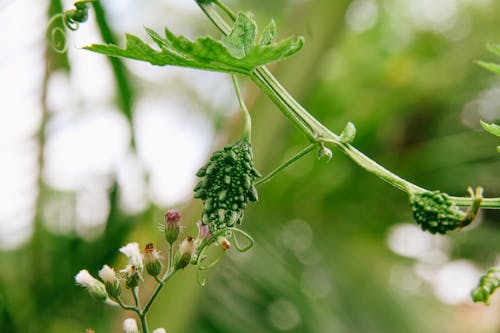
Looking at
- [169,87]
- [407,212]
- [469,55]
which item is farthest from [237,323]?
[169,87]

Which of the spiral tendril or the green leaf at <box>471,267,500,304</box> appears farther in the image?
the spiral tendril

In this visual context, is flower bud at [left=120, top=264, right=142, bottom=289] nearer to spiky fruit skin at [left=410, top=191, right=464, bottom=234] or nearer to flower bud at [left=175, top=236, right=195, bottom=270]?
flower bud at [left=175, top=236, right=195, bottom=270]

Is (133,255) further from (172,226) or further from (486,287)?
(486,287)

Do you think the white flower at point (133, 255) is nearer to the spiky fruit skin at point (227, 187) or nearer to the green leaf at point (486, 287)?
the spiky fruit skin at point (227, 187)

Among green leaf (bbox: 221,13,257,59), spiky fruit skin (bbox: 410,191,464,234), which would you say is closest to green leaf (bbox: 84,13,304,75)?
green leaf (bbox: 221,13,257,59)

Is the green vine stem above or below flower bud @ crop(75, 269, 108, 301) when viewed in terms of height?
above

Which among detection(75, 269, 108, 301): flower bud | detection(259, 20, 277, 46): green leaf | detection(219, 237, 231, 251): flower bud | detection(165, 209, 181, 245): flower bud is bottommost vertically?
detection(75, 269, 108, 301): flower bud
